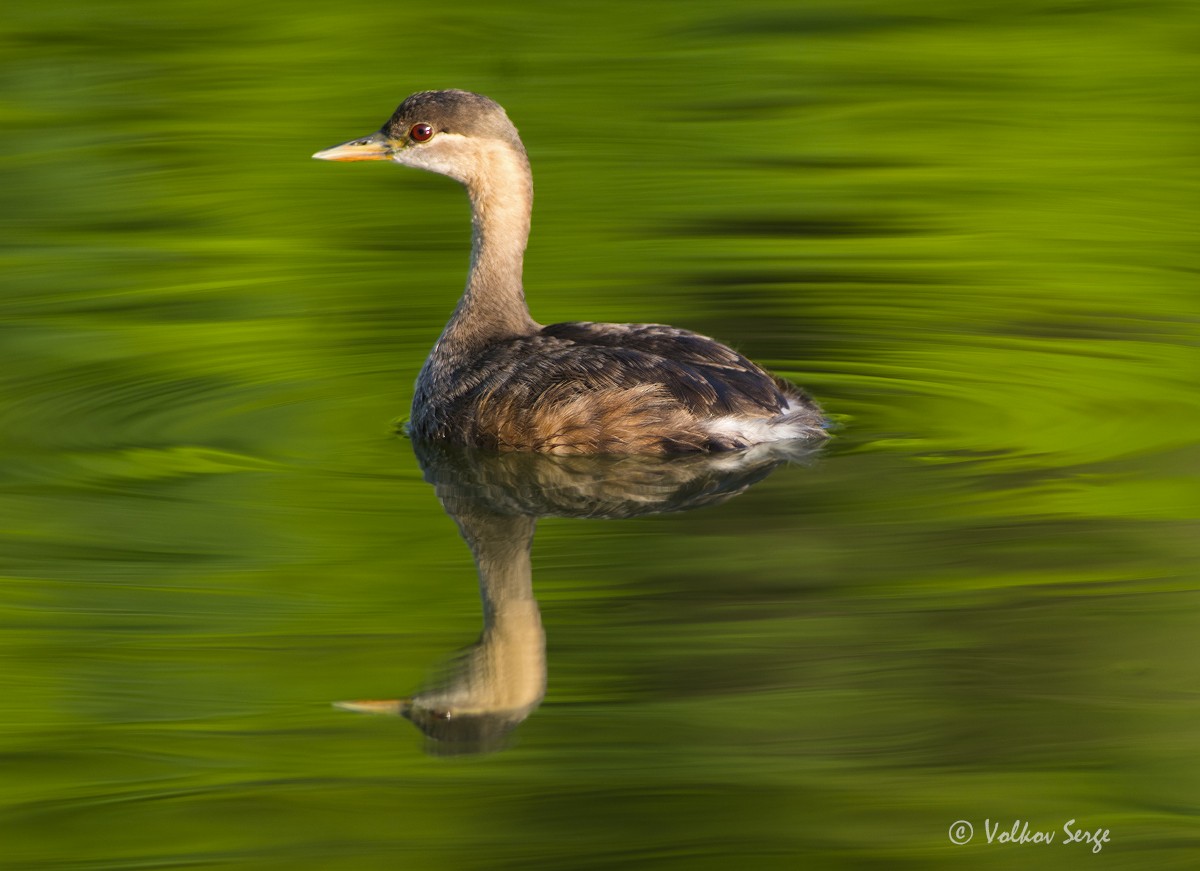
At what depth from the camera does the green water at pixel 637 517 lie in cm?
508

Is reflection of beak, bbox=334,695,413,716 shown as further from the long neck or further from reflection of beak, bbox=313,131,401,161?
reflection of beak, bbox=313,131,401,161

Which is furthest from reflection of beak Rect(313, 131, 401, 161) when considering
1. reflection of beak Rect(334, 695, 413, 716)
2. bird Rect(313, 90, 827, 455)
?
reflection of beak Rect(334, 695, 413, 716)

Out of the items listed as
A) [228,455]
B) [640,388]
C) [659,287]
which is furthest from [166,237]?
[640,388]

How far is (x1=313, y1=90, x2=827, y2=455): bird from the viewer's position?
25.4 ft

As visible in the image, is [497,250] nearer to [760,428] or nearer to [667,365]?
[667,365]

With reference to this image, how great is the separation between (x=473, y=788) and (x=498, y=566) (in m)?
1.58

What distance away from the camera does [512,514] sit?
287 inches

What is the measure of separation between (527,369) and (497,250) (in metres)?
0.83

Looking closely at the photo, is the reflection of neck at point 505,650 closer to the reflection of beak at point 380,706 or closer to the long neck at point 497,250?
the reflection of beak at point 380,706

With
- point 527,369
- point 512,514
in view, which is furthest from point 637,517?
point 527,369

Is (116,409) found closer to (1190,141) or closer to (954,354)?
(954,354)

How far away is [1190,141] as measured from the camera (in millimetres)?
12805

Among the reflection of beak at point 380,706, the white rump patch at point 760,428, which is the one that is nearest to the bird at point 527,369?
the white rump patch at point 760,428

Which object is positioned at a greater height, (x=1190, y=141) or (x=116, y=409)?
(x=1190, y=141)
